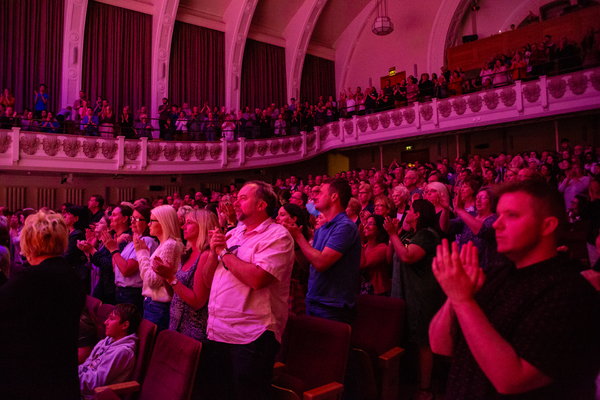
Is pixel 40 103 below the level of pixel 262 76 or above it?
below

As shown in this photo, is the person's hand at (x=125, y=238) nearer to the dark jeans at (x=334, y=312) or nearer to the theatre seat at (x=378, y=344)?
the dark jeans at (x=334, y=312)

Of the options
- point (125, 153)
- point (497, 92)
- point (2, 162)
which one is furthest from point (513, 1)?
point (2, 162)

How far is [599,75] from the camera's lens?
32.1ft

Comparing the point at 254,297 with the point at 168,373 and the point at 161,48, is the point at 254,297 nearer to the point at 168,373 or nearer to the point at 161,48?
the point at 168,373

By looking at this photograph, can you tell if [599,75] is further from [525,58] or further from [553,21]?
[553,21]

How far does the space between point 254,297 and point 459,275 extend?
44.6 inches

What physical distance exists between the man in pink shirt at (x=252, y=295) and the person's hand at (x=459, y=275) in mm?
964

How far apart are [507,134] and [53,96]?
43.6 feet

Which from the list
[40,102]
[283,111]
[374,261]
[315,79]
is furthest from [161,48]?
[374,261]

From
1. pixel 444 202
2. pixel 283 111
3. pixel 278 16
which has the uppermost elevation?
pixel 278 16

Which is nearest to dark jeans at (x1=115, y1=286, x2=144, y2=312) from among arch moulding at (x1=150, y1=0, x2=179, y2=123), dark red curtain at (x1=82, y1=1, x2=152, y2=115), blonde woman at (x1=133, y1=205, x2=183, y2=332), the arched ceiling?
blonde woman at (x1=133, y1=205, x2=183, y2=332)

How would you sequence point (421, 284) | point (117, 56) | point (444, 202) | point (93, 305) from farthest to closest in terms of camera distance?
1. point (117, 56)
2. point (444, 202)
3. point (93, 305)
4. point (421, 284)

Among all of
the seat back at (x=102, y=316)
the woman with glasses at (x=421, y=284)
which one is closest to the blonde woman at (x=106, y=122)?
the seat back at (x=102, y=316)

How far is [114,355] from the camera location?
2428mm
